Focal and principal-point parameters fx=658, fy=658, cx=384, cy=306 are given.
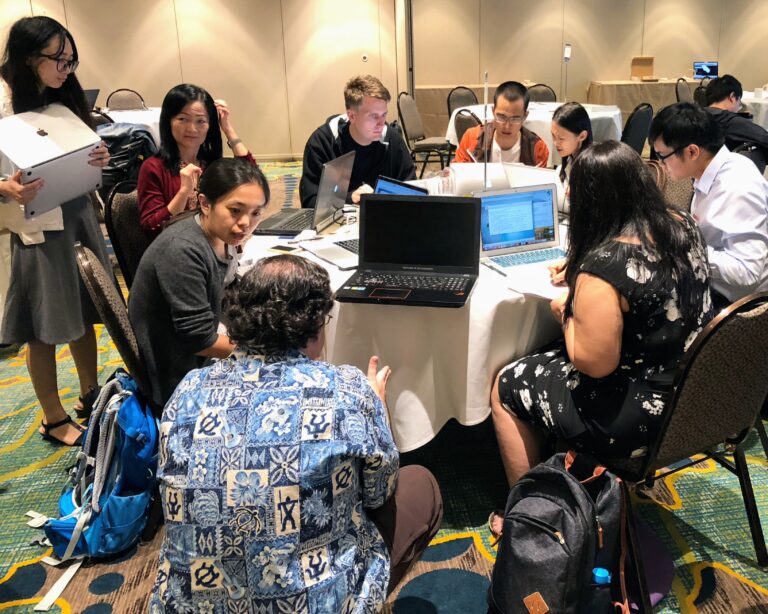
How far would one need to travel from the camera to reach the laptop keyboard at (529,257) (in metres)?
2.28

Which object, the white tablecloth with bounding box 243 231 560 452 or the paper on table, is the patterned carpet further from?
the paper on table

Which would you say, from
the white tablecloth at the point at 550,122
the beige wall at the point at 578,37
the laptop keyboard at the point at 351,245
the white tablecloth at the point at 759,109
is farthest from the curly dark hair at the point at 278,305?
the beige wall at the point at 578,37

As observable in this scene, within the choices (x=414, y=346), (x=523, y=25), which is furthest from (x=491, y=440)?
(x=523, y=25)

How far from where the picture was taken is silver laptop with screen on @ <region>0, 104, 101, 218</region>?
7.17 feet

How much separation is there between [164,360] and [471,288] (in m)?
0.97

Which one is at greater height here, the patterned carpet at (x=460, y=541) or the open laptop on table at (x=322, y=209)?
the open laptop on table at (x=322, y=209)

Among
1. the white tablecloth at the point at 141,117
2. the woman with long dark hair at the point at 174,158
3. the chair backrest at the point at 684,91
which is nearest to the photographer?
the woman with long dark hair at the point at 174,158

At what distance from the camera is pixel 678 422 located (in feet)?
5.26

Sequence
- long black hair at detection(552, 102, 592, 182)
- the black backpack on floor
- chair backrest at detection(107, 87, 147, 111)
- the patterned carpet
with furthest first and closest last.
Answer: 1. chair backrest at detection(107, 87, 147, 111)
2. long black hair at detection(552, 102, 592, 182)
3. the patterned carpet
4. the black backpack on floor

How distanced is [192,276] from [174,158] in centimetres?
90

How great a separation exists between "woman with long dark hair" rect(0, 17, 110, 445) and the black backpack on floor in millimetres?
A: 1665

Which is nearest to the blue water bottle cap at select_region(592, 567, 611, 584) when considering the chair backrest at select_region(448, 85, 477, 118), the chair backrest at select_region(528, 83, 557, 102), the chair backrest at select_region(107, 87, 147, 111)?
the chair backrest at select_region(448, 85, 477, 118)

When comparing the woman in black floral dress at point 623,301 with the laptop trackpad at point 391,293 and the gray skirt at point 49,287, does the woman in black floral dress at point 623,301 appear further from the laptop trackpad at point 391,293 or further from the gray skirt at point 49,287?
the gray skirt at point 49,287

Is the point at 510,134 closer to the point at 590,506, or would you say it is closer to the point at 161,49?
the point at 590,506
